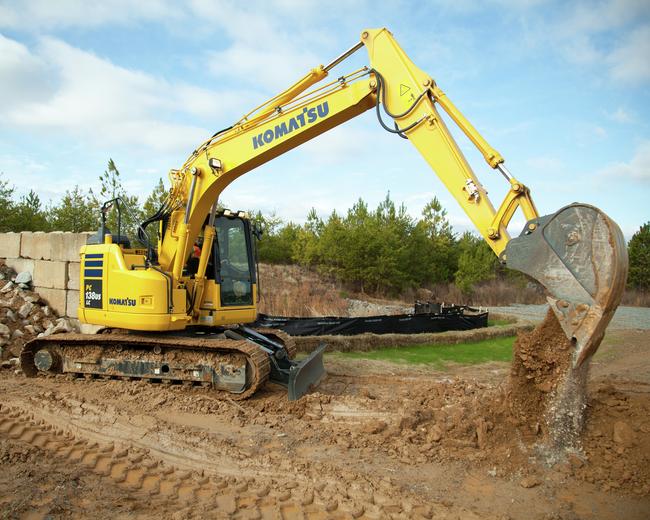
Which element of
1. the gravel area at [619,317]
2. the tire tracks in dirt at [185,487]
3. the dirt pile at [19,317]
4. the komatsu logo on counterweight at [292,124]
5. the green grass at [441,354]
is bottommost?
the tire tracks in dirt at [185,487]

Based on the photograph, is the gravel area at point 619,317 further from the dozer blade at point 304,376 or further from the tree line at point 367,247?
the dozer blade at point 304,376

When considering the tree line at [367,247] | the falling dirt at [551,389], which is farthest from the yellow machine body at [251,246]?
the tree line at [367,247]

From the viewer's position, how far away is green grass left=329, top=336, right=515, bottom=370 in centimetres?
1049

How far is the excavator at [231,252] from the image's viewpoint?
509 centimetres

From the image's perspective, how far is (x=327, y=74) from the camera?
6582 millimetres

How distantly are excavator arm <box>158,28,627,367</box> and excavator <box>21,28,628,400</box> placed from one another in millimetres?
16

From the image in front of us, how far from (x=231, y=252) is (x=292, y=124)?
238cm

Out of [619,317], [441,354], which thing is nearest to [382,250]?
[619,317]

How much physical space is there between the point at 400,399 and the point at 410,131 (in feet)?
11.5

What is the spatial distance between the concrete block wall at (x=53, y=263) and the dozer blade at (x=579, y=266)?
8.71 meters

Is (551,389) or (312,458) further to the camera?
(312,458)

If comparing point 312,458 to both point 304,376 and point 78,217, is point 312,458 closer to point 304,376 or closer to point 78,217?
point 304,376

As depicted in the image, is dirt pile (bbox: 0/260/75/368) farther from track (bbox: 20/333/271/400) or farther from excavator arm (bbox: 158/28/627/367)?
excavator arm (bbox: 158/28/627/367)

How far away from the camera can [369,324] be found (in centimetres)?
1232
